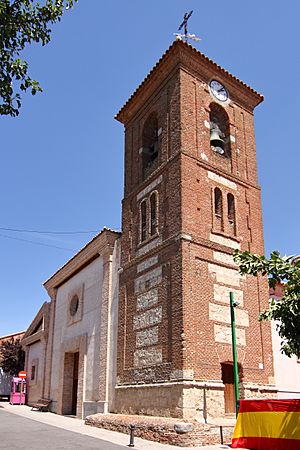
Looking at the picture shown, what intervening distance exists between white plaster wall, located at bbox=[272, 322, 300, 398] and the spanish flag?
5914mm

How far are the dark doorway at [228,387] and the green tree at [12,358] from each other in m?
24.6

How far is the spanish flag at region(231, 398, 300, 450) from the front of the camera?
33.0ft

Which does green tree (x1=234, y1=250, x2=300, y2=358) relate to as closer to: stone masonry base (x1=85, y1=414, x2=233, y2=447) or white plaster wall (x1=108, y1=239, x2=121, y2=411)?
stone masonry base (x1=85, y1=414, x2=233, y2=447)

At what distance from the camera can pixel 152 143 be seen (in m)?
20.4

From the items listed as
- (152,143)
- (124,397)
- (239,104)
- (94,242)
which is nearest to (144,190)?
(152,143)

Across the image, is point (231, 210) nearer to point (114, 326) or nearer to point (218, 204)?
point (218, 204)

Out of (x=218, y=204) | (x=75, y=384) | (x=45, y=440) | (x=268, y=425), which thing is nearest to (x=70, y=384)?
(x=75, y=384)

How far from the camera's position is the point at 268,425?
10.7 meters

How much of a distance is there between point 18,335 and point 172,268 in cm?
2763

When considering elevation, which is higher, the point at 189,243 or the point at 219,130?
the point at 219,130

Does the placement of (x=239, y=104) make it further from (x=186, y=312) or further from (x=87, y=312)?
(x=87, y=312)

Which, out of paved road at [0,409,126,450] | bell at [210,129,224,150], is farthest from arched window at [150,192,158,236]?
paved road at [0,409,126,450]

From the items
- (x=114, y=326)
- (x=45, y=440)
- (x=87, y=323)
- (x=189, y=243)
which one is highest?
(x=189, y=243)

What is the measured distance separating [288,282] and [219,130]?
1178 centimetres
